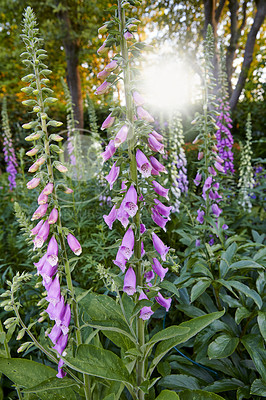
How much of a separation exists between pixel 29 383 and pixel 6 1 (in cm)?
1240

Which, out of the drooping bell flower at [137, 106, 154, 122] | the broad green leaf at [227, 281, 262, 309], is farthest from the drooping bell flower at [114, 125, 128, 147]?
the broad green leaf at [227, 281, 262, 309]

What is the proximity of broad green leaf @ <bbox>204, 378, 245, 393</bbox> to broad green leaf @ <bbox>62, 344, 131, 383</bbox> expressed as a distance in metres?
0.76

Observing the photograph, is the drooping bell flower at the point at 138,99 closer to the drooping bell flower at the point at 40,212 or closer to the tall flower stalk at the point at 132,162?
the tall flower stalk at the point at 132,162

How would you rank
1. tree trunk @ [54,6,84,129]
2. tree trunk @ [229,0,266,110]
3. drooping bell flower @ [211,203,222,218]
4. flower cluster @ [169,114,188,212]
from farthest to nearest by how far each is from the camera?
tree trunk @ [54,6,84,129] → tree trunk @ [229,0,266,110] → flower cluster @ [169,114,188,212] → drooping bell flower @ [211,203,222,218]

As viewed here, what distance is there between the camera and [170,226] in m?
4.12

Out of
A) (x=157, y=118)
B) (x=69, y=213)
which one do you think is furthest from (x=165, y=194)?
(x=157, y=118)

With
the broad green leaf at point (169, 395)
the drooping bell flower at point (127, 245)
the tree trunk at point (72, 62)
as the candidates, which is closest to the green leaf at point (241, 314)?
the broad green leaf at point (169, 395)

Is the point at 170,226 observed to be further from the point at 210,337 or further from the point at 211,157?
the point at 210,337

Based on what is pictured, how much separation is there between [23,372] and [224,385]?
1.24 meters

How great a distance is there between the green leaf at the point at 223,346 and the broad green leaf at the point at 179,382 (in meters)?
0.27

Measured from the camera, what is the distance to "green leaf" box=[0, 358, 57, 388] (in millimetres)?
1423

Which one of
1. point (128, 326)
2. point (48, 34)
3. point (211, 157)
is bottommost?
point (128, 326)

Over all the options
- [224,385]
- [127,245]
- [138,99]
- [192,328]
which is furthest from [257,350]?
[138,99]

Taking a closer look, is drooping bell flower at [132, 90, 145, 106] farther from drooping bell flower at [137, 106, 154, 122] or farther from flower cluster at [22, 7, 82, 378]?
flower cluster at [22, 7, 82, 378]
